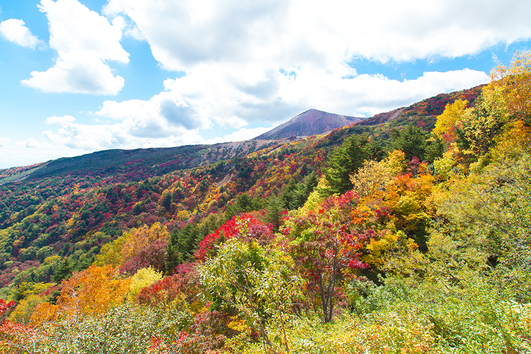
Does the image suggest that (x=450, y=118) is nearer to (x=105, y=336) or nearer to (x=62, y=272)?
(x=105, y=336)

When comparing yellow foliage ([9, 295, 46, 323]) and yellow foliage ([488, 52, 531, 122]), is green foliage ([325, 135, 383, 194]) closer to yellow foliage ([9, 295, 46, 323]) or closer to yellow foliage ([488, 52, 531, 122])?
yellow foliage ([488, 52, 531, 122])

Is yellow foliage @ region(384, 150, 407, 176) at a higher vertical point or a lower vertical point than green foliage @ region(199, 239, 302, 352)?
higher

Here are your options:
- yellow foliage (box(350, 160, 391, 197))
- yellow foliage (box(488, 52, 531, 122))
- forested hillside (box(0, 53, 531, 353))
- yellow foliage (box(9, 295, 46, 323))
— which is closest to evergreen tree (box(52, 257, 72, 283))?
forested hillside (box(0, 53, 531, 353))

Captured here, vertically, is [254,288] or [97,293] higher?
[254,288]

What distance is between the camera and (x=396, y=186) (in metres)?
20.0

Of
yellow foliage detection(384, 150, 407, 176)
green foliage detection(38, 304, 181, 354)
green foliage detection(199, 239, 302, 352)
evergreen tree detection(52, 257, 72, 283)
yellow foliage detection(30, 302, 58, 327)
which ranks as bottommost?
evergreen tree detection(52, 257, 72, 283)

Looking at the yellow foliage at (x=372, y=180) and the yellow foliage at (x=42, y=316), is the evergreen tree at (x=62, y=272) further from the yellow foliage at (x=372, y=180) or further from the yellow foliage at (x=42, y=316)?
the yellow foliage at (x=372, y=180)

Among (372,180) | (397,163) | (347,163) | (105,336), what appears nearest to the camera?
(105,336)

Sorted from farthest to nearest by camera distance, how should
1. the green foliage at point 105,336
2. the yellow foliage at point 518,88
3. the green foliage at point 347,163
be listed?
the green foliage at point 347,163 < the yellow foliage at point 518,88 < the green foliage at point 105,336

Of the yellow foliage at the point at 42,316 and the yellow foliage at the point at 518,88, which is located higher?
the yellow foliage at the point at 518,88

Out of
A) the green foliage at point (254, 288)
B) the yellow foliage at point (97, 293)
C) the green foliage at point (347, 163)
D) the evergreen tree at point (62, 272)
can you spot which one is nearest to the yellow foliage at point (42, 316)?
the yellow foliage at point (97, 293)

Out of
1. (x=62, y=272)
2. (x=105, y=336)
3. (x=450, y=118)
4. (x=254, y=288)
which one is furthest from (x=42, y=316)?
(x=450, y=118)

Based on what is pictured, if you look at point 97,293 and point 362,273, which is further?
point 97,293

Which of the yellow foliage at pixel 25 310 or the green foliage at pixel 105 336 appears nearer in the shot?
the green foliage at pixel 105 336
